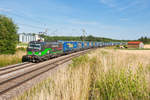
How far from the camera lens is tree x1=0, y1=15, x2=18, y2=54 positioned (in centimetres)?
1788

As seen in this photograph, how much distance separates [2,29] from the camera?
17828 millimetres

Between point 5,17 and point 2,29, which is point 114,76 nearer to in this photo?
point 2,29

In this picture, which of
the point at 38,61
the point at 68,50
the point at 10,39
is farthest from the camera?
the point at 68,50

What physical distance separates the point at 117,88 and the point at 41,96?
6.64 ft

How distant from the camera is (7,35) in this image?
60.0 ft

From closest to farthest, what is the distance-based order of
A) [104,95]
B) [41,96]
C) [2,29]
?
[41,96], [104,95], [2,29]

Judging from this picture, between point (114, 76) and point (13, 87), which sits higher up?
point (114, 76)

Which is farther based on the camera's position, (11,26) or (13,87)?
(11,26)

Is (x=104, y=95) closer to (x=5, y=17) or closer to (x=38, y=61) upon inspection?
(x=38, y=61)

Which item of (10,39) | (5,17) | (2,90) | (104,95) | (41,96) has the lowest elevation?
(2,90)

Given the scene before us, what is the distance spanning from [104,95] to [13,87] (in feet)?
20.0

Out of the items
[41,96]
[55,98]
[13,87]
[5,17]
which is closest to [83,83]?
[55,98]

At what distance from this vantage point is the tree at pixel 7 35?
58.7ft

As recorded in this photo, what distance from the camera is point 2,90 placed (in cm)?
634
